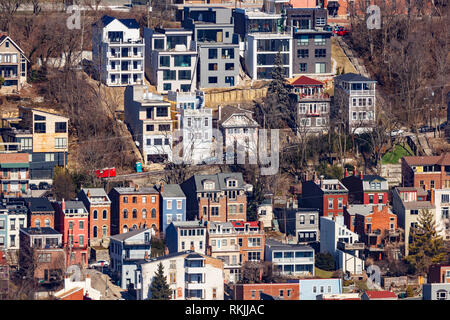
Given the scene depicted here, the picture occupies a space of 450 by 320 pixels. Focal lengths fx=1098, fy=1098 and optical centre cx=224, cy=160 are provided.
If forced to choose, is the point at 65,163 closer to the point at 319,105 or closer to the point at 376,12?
the point at 319,105

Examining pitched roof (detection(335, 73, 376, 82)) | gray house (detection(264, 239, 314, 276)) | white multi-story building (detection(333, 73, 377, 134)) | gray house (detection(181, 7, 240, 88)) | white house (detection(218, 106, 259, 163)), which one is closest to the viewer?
gray house (detection(264, 239, 314, 276))

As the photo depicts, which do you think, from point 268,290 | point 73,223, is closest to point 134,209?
point 73,223

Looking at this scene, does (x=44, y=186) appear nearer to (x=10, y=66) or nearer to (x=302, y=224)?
(x=10, y=66)

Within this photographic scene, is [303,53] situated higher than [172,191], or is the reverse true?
[303,53]

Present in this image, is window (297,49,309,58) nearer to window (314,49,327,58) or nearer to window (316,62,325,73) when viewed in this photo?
window (314,49,327,58)

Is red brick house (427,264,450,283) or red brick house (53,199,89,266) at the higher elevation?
red brick house (53,199,89,266)

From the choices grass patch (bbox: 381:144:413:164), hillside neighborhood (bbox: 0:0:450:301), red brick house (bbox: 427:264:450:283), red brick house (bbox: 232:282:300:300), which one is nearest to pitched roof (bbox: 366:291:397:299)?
hillside neighborhood (bbox: 0:0:450:301)

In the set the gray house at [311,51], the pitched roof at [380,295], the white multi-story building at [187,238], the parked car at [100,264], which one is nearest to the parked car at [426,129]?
the gray house at [311,51]
